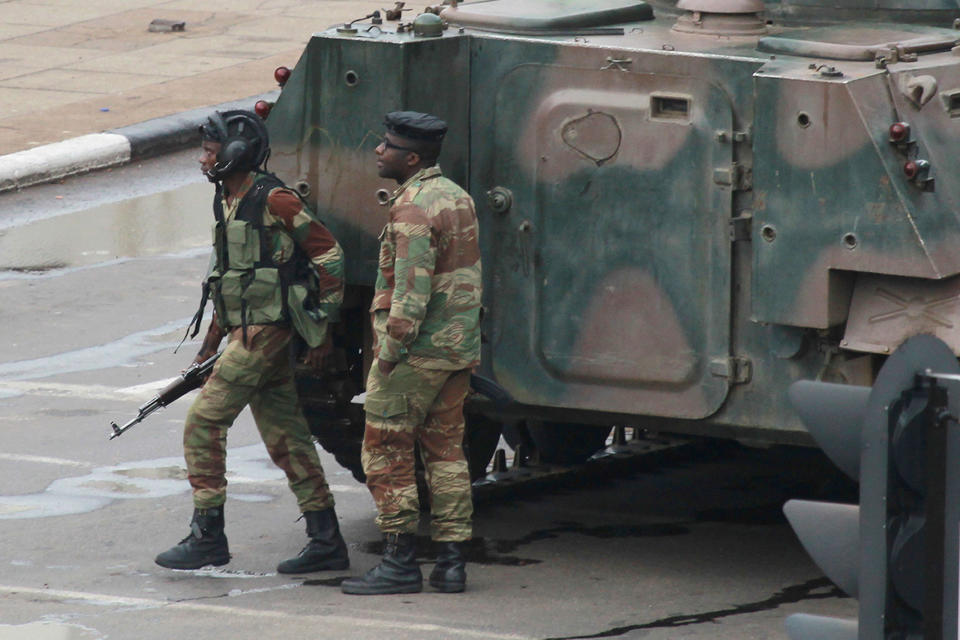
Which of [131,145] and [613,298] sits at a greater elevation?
[613,298]

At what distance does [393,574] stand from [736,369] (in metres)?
1.38

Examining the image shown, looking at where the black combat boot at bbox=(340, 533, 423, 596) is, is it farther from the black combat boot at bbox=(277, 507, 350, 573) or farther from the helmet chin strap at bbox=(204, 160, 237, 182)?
the helmet chin strap at bbox=(204, 160, 237, 182)

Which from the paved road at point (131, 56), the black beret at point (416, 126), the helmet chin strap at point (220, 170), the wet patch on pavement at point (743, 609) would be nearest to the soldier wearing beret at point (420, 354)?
the black beret at point (416, 126)

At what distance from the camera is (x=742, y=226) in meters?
7.01

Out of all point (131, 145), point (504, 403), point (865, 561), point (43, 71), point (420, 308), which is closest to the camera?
point (865, 561)

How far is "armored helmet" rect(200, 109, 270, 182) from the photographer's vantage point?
7.34m

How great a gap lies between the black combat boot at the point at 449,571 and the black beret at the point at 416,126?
1.42 metres

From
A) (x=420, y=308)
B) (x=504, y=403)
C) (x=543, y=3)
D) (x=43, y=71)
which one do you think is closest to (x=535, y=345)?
(x=504, y=403)

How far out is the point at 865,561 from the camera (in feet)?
11.1

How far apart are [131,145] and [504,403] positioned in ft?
29.0

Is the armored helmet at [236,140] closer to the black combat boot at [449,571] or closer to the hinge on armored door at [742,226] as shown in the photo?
the black combat boot at [449,571]

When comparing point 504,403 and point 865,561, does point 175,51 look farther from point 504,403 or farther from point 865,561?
point 865,561

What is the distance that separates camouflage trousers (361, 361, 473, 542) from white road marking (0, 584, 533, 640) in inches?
18.1

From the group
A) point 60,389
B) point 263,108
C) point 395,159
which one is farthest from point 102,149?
point 395,159
